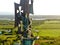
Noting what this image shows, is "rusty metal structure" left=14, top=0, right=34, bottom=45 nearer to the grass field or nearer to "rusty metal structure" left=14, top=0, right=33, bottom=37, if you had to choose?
"rusty metal structure" left=14, top=0, right=33, bottom=37

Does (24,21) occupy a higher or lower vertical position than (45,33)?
higher

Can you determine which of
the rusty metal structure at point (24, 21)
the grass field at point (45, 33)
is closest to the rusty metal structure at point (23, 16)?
the rusty metal structure at point (24, 21)

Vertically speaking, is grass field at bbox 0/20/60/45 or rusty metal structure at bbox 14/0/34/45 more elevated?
rusty metal structure at bbox 14/0/34/45

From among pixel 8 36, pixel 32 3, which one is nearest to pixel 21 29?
pixel 32 3

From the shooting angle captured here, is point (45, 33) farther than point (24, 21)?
Yes

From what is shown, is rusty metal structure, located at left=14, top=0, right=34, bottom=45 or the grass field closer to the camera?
rusty metal structure, located at left=14, top=0, right=34, bottom=45

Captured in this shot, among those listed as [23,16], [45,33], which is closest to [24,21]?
[23,16]

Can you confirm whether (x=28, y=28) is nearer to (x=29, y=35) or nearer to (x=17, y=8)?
(x=29, y=35)

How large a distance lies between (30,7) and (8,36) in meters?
2.51

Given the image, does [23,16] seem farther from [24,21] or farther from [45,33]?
[45,33]

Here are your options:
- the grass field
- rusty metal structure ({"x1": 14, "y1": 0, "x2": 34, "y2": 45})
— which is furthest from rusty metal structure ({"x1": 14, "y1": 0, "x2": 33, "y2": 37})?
the grass field

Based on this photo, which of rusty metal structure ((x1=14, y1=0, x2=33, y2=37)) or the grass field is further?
the grass field

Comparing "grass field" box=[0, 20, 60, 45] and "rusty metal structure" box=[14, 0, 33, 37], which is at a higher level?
"rusty metal structure" box=[14, 0, 33, 37]

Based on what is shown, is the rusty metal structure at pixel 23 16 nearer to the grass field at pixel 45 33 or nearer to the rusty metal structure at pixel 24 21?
the rusty metal structure at pixel 24 21
